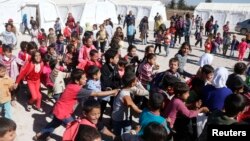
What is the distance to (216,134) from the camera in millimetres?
3742

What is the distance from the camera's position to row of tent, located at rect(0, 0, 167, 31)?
22489mm

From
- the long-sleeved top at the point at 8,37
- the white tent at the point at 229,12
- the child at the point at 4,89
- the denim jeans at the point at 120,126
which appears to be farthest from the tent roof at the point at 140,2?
the denim jeans at the point at 120,126

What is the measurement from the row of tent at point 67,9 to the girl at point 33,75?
1530 centimetres

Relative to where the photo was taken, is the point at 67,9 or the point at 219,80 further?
the point at 67,9

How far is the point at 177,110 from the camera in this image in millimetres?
4895

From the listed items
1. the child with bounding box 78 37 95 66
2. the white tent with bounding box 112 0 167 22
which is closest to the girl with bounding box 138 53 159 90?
the child with bounding box 78 37 95 66

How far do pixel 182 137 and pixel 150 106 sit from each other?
43.9 inches

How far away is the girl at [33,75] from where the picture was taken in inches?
289

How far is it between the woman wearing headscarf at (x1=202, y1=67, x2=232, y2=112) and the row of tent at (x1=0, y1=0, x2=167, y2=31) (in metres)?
18.9

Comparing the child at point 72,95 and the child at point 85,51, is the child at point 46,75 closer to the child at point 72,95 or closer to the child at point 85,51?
the child at point 85,51

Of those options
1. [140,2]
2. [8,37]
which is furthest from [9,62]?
[140,2]

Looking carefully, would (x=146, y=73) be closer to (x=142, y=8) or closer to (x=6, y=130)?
(x=6, y=130)

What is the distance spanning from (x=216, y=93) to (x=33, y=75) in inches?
171

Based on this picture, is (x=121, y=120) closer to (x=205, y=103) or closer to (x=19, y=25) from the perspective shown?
(x=205, y=103)
